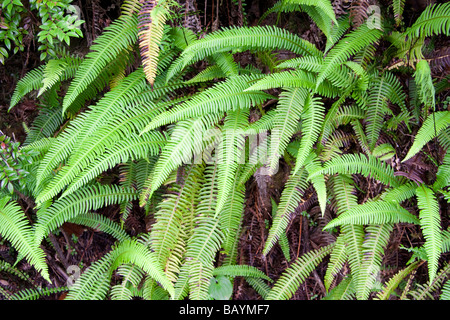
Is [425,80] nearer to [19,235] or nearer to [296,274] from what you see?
[296,274]

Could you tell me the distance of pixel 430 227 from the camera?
2.10 metres

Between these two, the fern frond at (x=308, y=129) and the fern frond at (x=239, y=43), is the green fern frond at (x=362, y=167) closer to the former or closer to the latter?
the fern frond at (x=308, y=129)

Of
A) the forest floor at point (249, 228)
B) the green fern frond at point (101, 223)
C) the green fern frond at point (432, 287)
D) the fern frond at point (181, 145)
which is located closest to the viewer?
the fern frond at point (181, 145)

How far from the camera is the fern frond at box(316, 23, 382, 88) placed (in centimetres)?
222

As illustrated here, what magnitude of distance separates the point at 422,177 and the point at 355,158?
554 millimetres

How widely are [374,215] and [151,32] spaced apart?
185 centimetres

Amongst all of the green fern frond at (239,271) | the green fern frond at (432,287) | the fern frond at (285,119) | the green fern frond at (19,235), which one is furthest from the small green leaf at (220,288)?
the green fern frond at (432,287)

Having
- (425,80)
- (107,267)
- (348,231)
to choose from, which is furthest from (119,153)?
(425,80)

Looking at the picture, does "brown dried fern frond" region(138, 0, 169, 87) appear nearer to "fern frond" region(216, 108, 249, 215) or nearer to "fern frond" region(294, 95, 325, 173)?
"fern frond" region(216, 108, 249, 215)

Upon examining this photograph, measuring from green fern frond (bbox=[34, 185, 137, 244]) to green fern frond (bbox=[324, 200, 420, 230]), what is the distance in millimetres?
1517

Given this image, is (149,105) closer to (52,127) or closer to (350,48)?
(52,127)

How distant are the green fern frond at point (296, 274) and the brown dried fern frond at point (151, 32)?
5.40ft

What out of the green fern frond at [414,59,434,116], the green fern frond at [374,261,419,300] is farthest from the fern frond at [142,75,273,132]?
the green fern frond at [374,261,419,300]

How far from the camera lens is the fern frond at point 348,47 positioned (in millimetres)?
2225
